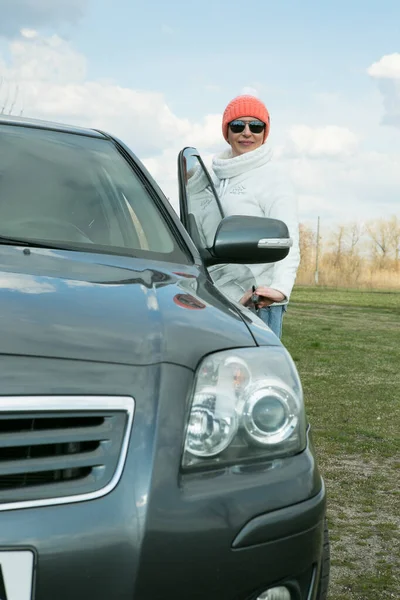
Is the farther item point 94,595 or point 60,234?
point 60,234

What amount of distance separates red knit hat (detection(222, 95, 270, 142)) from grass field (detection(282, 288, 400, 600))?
1.90 m

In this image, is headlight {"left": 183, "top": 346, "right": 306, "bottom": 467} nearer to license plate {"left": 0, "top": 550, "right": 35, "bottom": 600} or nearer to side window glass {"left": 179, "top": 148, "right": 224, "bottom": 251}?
license plate {"left": 0, "top": 550, "right": 35, "bottom": 600}

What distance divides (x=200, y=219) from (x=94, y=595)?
2.56 meters

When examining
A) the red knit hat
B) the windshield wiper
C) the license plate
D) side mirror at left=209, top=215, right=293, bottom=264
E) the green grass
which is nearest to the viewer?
the license plate

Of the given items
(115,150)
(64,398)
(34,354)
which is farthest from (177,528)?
(115,150)

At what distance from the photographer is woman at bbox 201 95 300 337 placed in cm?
433

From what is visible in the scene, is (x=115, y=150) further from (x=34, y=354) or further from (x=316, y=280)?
(x=316, y=280)

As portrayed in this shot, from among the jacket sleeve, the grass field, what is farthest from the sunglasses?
the grass field

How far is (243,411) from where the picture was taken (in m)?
1.96

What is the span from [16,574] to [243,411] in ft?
1.99

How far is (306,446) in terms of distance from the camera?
81.6 inches

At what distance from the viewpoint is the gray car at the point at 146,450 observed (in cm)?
166

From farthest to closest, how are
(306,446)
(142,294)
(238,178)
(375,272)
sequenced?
(375,272)
(238,178)
(142,294)
(306,446)

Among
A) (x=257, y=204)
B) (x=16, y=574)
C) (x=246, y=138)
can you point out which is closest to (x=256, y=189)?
(x=257, y=204)
